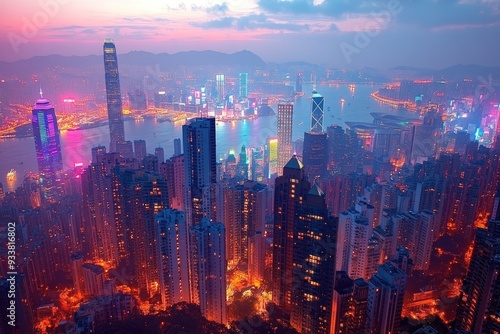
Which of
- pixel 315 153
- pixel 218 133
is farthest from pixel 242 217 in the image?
pixel 218 133

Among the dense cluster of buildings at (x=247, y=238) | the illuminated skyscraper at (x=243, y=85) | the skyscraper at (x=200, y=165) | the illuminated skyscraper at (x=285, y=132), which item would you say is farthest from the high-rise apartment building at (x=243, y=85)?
the skyscraper at (x=200, y=165)

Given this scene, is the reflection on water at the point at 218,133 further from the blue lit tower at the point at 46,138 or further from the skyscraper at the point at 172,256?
the skyscraper at the point at 172,256

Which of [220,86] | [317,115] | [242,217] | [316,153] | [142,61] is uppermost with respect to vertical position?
[142,61]

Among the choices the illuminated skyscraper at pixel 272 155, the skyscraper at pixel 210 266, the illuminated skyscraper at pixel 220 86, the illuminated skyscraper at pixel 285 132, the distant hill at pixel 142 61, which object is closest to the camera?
the skyscraper at pixel 210 266

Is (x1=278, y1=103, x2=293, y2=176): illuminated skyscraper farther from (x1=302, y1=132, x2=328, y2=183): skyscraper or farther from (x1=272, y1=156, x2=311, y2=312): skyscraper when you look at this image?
(x1=272, y1=156, x2=311, y2=312): skyscraper

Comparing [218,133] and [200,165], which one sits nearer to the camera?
[200,165]

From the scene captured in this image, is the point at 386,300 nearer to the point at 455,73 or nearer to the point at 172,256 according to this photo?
the point at 172,256
